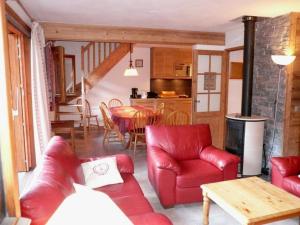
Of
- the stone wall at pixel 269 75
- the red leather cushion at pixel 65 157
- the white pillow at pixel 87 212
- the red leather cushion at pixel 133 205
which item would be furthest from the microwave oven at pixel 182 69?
the white pillow at pixel 87 212

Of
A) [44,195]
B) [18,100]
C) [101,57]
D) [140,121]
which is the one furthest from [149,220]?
[101,57]

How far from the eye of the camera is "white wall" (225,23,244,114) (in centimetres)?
474

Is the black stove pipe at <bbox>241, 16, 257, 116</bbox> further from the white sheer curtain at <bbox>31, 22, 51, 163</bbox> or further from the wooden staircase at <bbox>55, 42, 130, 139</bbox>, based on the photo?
the wooden staircase at <bbox>55, 42, 130, 139</bbox>

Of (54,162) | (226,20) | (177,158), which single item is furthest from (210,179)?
(226,20)

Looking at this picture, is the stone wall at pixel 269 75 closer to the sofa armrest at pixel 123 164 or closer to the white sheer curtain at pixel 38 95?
the sofa armrest at pixel 123 164

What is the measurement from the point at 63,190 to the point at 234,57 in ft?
17.8

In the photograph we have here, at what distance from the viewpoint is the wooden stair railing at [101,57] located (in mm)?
7223

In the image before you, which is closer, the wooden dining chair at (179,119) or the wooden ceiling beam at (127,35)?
the wooden ceiling beam at (127,35)

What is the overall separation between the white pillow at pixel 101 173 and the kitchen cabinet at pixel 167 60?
5.55 meters

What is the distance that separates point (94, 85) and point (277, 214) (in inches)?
244

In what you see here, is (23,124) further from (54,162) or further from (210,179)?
(210,179)

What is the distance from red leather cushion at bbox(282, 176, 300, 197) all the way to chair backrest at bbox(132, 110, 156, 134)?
2.80m

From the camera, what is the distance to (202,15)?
378cm

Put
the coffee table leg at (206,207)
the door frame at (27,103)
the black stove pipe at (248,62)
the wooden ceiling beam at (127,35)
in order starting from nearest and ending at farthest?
the coffee table leg at (206,207) < the door frame at (27,103) < the black stove pipe at (248,62) < the wooden ceiling beam at (127,35)
